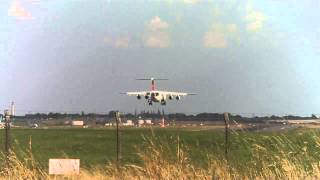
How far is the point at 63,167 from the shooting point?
9680 mm

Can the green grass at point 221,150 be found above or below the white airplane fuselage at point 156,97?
below

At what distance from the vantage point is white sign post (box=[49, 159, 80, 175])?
9582mm

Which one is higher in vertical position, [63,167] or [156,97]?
[156,97]

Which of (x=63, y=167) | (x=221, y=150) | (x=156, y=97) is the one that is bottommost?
(x=221, y=150)

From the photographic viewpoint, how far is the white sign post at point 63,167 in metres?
9.58

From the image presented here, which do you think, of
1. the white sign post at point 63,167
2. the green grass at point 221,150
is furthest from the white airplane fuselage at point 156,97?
the white sign post at point 63,167

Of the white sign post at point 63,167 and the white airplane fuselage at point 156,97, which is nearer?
the white sign post at point 63,167

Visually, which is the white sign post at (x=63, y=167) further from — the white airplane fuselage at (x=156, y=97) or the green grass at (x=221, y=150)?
the white airplane fuselage at (x=156, y=97)

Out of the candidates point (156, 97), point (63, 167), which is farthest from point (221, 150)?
point (156, 97)

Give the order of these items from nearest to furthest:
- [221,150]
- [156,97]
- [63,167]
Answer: [63,167] → [221,150] → [156,97]

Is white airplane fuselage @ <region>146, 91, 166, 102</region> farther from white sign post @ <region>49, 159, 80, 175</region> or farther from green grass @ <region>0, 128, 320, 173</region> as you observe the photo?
white sign post @ <region>49, 159, 80, 175</region>

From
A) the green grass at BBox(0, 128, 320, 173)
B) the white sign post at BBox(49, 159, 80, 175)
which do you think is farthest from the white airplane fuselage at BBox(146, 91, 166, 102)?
the white sign post at BBox(49, 159, 80, 175)

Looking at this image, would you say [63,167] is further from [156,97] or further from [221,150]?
[156,97]

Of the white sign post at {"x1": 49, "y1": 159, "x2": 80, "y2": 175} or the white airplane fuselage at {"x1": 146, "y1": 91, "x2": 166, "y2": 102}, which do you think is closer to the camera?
the white sign post at {"x1": 49, "y1": 159, "x2": 80, "y2": 175}
